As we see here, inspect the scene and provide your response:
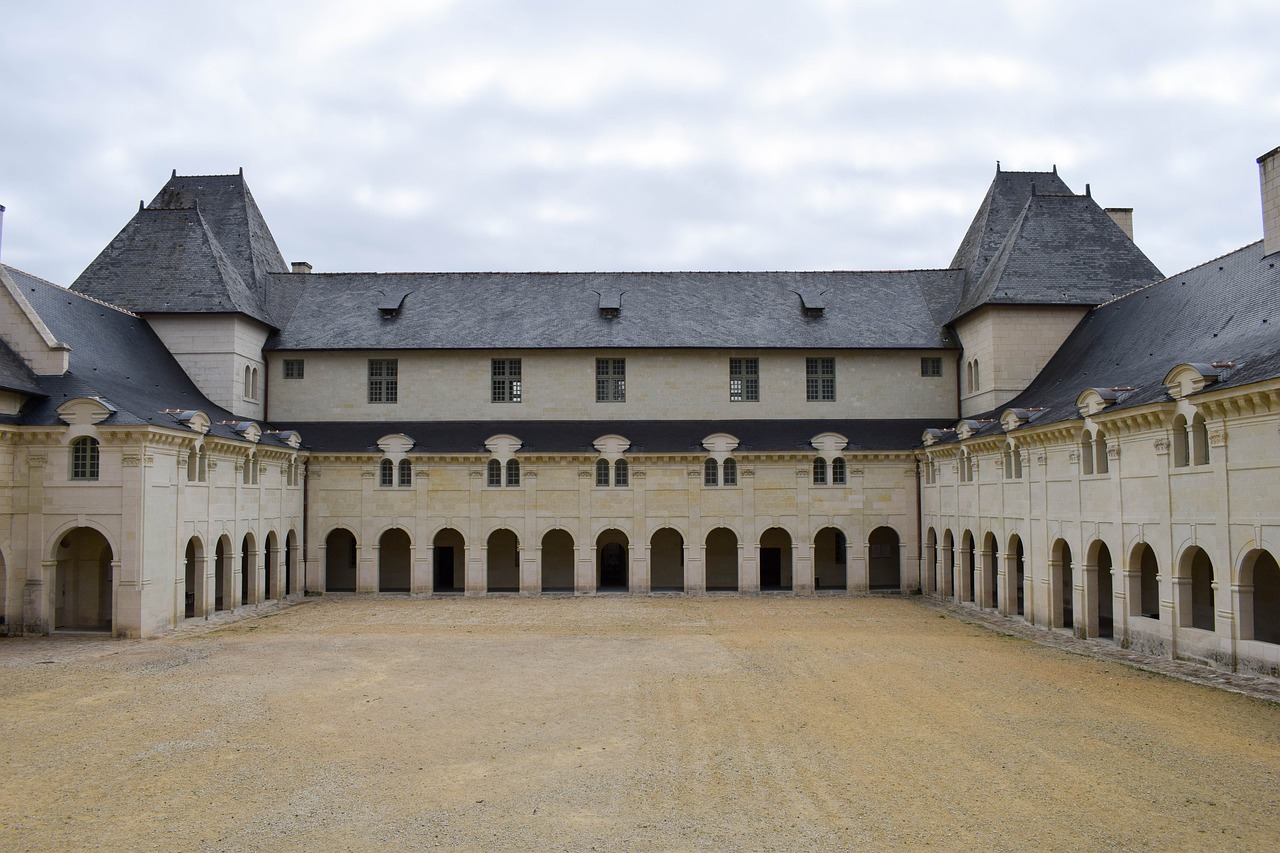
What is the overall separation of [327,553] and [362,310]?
39.6ft

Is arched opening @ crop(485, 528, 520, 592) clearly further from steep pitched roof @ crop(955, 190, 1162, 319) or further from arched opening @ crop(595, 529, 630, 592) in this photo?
steep pitched roof @ crop(955, 190, 1162, 319)

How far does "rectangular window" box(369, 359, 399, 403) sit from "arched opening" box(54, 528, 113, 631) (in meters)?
14.1

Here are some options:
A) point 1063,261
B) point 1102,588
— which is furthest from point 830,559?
point 1063,261

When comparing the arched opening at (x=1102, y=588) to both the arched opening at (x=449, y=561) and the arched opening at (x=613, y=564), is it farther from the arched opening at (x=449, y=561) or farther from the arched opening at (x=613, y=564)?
the arched opening at (x=449, y=561)

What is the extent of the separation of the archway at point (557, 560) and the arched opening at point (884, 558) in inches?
570

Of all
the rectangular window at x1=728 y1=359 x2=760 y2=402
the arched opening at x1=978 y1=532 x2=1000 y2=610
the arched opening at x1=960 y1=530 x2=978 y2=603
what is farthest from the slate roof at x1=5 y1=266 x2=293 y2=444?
the arched opening at x1=960 y1=530 x2=978 y2=603

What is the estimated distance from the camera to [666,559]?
43.0 m

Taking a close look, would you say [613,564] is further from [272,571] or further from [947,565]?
[947,565]

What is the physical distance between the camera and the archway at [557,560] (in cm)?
4259

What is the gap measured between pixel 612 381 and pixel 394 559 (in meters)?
13.5

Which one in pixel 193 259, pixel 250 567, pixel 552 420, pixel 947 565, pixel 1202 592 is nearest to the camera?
pixel 1202 592

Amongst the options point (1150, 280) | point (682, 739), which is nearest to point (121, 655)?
point (682, 739)

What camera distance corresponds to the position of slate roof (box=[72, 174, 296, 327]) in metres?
38.4

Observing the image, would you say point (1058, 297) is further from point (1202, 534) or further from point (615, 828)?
→ point (615, 828)
